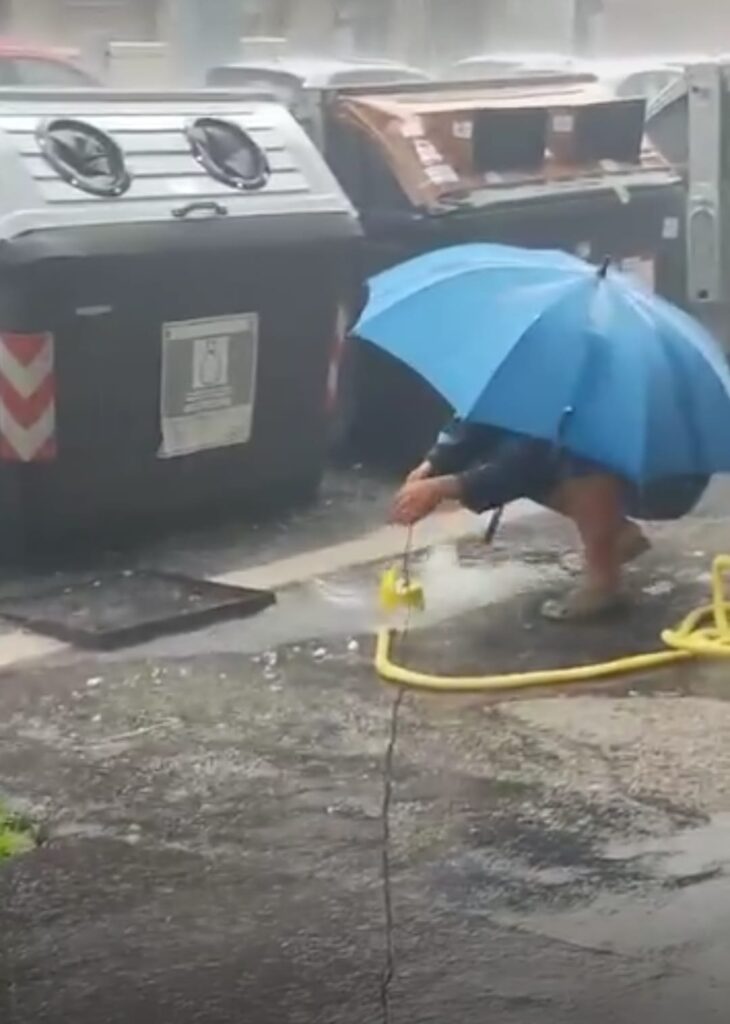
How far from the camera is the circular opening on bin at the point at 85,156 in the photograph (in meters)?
7.02

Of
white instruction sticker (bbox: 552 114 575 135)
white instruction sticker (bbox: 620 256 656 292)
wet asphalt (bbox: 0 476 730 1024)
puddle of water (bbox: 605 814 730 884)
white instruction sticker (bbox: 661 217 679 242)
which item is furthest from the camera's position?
white instruction sticker (bbox: 661 217 679 242)

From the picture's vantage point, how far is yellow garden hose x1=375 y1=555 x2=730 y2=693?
582cm

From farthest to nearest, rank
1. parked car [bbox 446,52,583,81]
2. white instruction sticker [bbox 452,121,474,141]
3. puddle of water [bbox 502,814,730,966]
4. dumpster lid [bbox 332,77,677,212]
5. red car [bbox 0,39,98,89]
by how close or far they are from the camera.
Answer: parked car [bbox 446,52,583,81] → red car [bbox 0,39,98,89] → white instruction sticker [bbox 452,121,474,141] → dumpster lid [bbox 332,77,677,212] → puddle of water [bbox 502,814,730,966]

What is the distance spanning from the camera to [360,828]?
15.7 ft

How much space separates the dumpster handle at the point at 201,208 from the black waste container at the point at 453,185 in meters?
1.25

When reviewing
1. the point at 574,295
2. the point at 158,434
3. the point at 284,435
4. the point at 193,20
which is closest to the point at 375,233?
the point at 284,435

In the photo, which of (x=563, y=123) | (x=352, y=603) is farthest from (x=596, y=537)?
(x=563, y=123)

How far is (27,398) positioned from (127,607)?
2.68 feet

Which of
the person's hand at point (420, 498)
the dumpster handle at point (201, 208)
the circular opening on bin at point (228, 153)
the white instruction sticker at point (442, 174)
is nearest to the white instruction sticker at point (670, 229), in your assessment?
the white instruction sticker at point (442, 174)

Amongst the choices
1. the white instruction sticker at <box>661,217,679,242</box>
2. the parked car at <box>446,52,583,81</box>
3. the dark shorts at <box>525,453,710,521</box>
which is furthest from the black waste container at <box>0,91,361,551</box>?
the parked car at <box>446,52,583,81</box>

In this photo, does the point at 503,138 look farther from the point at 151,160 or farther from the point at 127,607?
the point at 127,607

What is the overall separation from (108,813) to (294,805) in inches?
16.2

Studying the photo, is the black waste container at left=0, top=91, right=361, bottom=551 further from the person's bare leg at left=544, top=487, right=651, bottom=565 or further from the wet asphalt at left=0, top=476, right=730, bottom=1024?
the person's bare leg at left=544, top=487, right=651, bottom=565

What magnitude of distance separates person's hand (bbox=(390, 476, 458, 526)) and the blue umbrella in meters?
0.29
